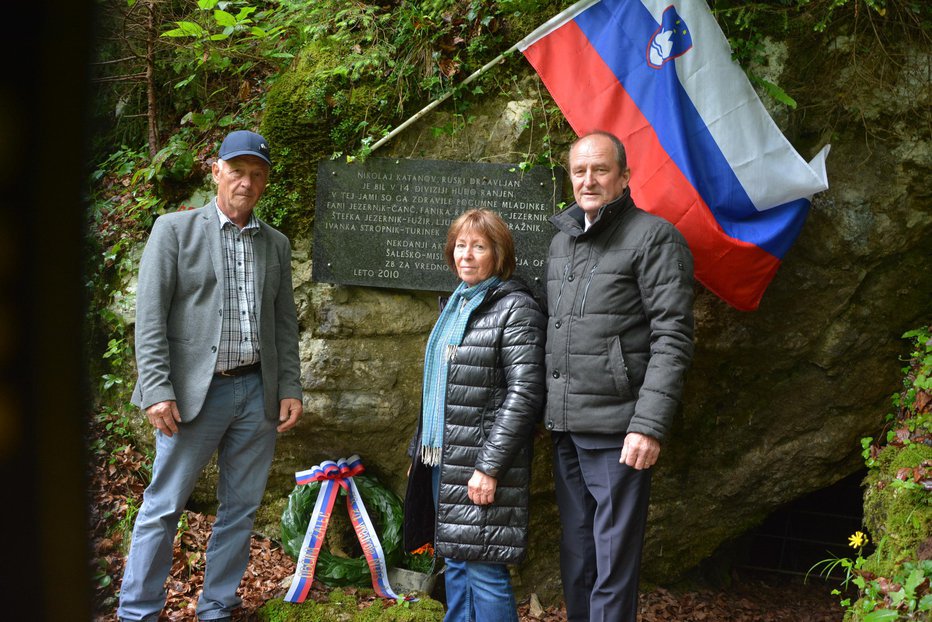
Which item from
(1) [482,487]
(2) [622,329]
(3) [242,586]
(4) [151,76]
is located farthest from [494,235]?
(4) [151,76]

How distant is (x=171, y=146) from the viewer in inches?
205

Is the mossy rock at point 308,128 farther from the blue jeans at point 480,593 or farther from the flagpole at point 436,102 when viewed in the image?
the blue jeans at point 480,593

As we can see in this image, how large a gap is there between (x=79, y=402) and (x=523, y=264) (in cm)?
301

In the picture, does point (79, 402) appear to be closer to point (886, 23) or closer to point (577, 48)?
point (577, 48)

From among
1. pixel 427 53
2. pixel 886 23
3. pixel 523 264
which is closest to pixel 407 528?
pixel 523 264

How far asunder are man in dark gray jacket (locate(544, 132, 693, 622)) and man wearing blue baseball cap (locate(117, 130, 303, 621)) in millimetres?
1438

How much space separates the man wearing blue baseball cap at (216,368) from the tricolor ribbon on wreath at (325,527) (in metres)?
0.51

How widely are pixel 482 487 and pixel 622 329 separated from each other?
0.88 metres

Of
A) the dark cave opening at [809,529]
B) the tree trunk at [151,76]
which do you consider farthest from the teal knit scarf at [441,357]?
the dark cave opening at [809,529]

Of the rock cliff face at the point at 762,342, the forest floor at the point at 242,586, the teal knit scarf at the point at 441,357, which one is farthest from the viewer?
the rock cliff face at the point at 762,342

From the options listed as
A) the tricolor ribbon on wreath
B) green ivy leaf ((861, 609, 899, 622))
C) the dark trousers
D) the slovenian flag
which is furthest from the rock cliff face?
green ivy leaf ((861, 609, 899, 622))

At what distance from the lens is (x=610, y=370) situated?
10.0 feet

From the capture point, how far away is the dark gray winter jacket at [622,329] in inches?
116

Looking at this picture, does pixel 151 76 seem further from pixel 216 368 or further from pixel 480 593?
pixel 480 593
